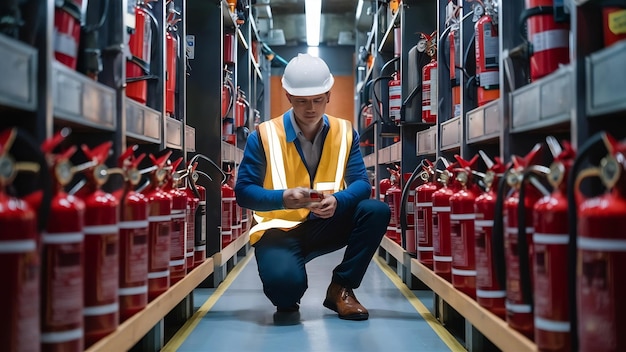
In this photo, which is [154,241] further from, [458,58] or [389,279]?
[389,279]

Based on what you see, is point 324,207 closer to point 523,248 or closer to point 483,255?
point 483,255

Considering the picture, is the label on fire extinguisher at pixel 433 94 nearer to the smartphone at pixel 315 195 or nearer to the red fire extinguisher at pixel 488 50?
the red fire extinguisher at pixel 488 50

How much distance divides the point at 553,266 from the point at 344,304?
1568 millimetres

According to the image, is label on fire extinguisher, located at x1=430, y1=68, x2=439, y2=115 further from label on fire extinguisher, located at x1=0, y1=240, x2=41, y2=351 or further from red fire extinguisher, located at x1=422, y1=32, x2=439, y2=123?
label on fire extinguisher, located at x1=0, y1=240, x2=41, y2=351

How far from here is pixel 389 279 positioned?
438cm

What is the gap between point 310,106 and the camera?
3072mm

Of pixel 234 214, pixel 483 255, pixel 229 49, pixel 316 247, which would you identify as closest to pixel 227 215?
pixel 234 214

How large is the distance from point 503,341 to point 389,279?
255cm

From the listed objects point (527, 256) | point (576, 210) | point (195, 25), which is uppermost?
point (195, 25)

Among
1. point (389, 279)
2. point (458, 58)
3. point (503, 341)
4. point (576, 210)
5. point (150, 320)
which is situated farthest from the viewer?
point (389, 279)

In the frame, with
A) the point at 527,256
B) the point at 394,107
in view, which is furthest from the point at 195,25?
the point at 527,256

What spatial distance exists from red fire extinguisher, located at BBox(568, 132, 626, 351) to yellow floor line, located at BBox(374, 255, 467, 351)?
4.07 ft

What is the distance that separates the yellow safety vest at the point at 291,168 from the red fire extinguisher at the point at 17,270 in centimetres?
182

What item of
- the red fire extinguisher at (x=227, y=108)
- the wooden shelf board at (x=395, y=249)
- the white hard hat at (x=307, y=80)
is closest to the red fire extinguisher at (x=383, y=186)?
the wooden shelf board at (x=395, y=249)
